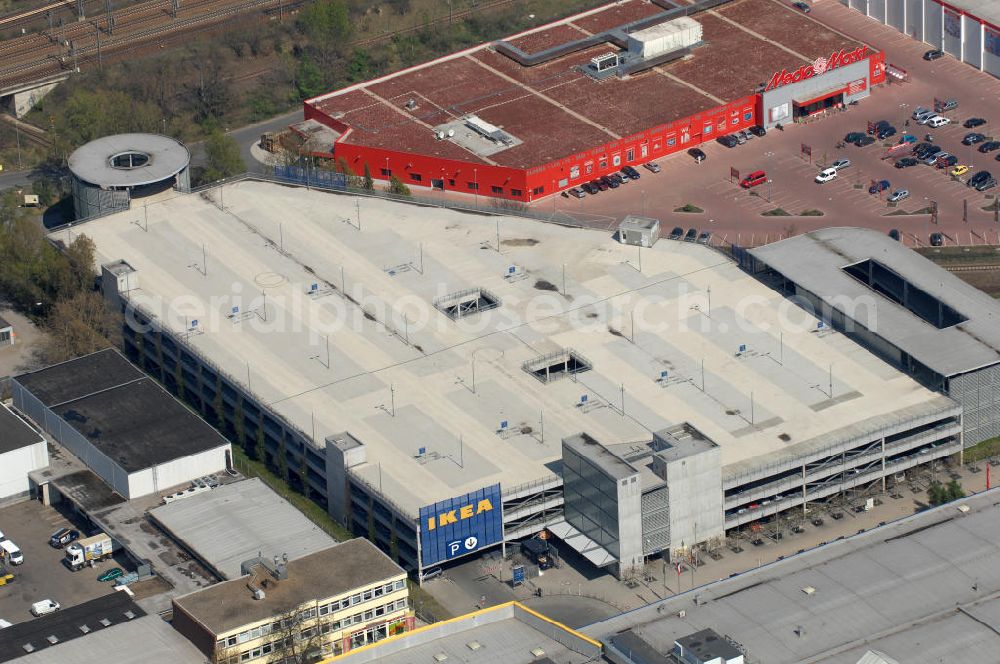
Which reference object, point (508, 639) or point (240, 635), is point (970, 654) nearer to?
point (508, 639)

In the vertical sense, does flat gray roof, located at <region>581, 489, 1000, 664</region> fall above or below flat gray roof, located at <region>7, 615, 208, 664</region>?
below

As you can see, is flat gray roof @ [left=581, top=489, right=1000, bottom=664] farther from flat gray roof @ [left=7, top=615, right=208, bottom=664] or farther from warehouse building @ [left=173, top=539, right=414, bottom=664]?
flat gray roof @ [left=7, top=615, right=208, bottom=664]

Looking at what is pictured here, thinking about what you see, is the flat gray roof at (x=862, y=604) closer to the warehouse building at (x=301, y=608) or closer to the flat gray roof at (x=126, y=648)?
the warehouse building at (x=301, y=608)

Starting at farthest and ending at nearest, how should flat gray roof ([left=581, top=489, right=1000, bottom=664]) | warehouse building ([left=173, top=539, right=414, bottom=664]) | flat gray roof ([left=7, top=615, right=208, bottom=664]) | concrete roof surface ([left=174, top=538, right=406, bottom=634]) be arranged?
concrete roof surface ([left=174, top=538, right=406, bottom=634]) < warehouse building ([left=173, top=539, right=414, bottom=664]) < flat gray roof ([left=7, top=615, right=208, bottom=664]) < flat gray roof ([left=581, top=489, right=1000, bottom=664])

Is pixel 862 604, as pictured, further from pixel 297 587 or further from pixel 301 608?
pixel 297 587

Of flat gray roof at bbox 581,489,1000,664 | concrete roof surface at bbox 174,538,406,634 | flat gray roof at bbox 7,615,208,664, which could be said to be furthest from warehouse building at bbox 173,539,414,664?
flat gray roof at bbox 581,489,1000,664

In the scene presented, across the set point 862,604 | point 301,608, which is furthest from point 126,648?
point 862,604
